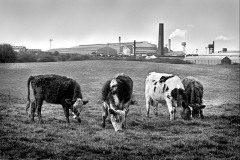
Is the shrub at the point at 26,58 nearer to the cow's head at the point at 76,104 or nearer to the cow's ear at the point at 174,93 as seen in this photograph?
the cow's head at the point at 76,104

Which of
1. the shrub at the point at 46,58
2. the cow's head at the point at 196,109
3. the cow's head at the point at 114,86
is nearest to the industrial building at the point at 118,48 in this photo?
the shrub at the point at 46,58

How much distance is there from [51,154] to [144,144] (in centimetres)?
276

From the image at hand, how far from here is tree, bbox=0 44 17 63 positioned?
1079cm

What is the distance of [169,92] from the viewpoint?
1325 cm

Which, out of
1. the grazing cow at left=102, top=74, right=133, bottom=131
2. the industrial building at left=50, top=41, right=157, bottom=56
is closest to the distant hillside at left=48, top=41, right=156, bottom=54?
the industrial building at left=50, top=41, right=157, bottom=56

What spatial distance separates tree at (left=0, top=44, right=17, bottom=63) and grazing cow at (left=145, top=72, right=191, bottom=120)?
263 inches

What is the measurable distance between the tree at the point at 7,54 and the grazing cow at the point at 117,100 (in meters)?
3.76

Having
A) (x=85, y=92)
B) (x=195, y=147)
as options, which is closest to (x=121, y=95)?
(x=195, y=147)

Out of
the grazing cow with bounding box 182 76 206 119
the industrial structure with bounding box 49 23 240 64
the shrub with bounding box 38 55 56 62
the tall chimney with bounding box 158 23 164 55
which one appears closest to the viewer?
the grazing cow with bounding box 182 76 206 119

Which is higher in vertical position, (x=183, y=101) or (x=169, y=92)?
(x=169, y=92)

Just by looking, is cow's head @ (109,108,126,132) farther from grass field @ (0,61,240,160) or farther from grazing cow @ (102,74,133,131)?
grass field @ (0,61,240,160)

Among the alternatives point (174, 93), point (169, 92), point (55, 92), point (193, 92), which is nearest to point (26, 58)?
point (55, 92)

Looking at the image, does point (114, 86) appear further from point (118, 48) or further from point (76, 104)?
point (118, 48)

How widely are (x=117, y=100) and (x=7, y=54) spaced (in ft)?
14.7
